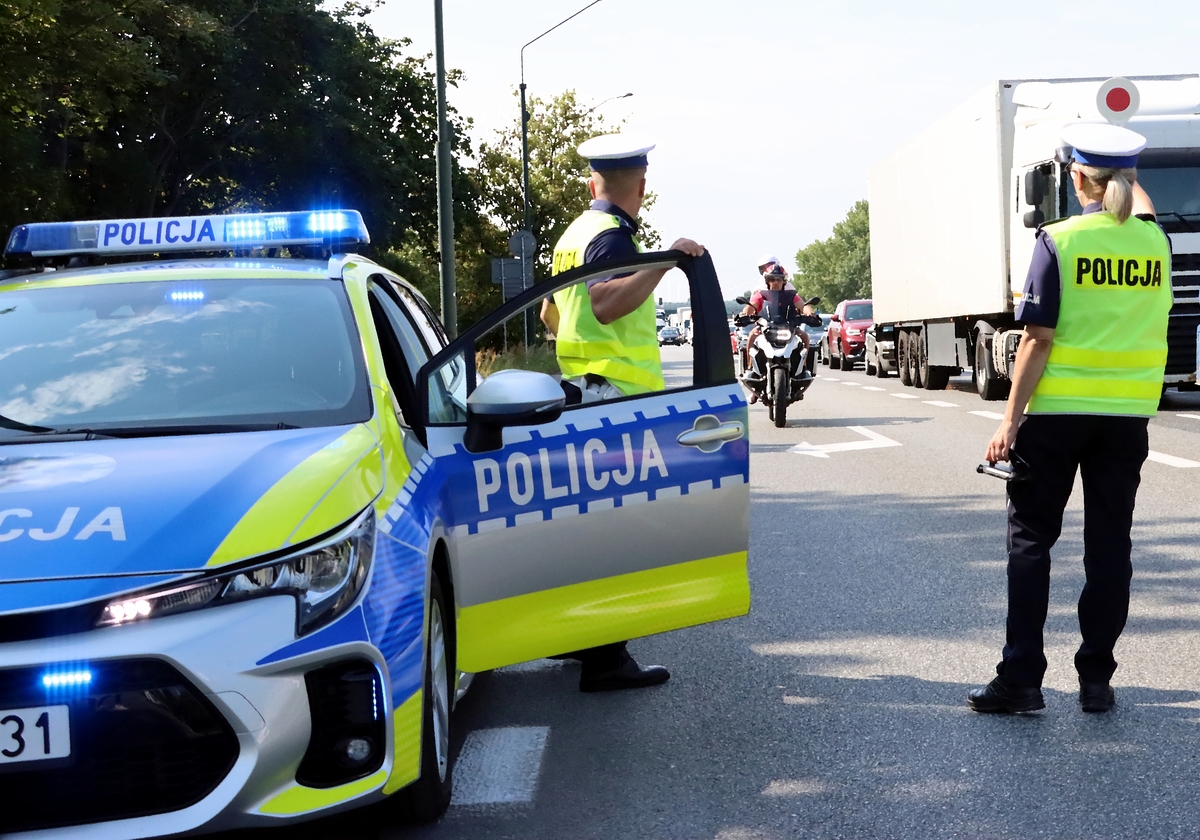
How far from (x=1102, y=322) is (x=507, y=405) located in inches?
79.1

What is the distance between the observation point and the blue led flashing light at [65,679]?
317 cm

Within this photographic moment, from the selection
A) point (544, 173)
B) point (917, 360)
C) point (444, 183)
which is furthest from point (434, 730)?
point (544, 173)

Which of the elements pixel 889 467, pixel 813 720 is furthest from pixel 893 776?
pixel 889 467

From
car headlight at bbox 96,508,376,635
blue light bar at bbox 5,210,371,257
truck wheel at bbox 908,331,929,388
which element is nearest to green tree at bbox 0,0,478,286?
truck wheel at bbox 908,331,929,388

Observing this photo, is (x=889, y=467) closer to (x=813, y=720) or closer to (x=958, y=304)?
(x=813, y=720)

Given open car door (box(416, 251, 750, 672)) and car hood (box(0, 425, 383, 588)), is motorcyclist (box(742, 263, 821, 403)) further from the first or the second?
car hood (box(0, 425, 383, 588))

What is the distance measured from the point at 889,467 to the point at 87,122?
19437 millimetres

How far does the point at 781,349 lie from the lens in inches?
682

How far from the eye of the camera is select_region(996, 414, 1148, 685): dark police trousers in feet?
16.6

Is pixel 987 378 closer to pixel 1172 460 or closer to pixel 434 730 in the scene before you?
pixel 1172 460

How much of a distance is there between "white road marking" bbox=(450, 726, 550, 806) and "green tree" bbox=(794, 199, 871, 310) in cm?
16928

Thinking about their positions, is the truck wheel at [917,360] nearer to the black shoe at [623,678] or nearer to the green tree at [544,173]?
the black shoe at [623,678]

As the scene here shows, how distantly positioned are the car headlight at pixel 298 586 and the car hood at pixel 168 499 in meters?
0.04

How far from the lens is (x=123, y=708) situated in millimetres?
3219
